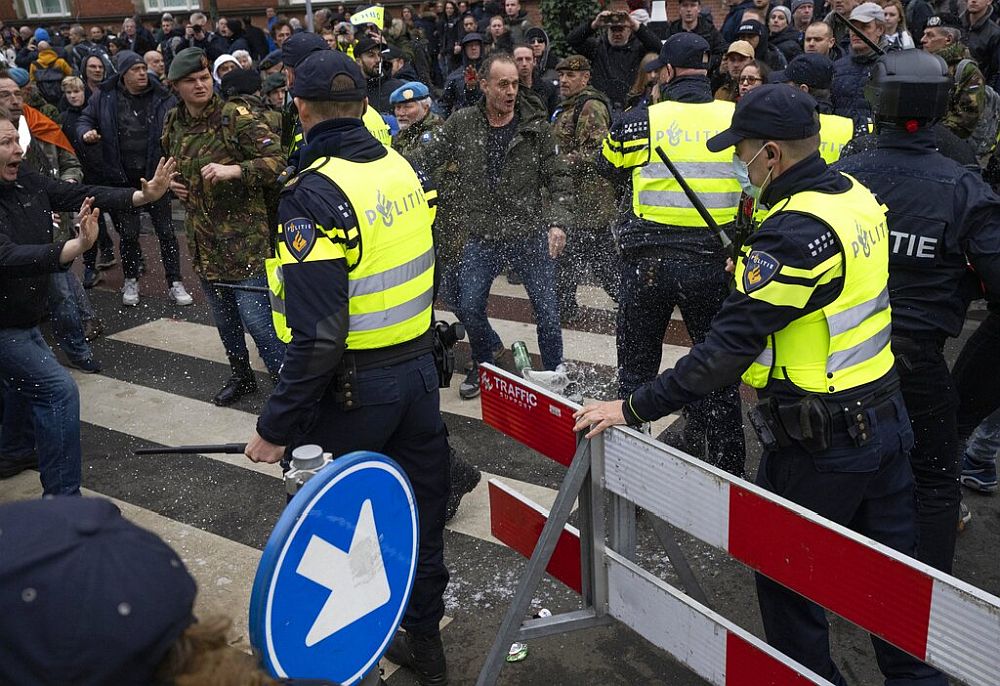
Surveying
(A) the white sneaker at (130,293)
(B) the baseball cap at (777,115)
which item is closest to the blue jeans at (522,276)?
(B) the baseball cap at (777,115)

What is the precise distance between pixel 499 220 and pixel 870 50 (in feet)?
11.1

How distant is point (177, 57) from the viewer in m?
5.59

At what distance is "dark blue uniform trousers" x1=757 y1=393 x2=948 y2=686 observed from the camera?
8.84ft

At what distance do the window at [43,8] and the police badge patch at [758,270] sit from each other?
3498cm

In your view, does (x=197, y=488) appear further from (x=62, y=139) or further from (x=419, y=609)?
(x=62, y=139)

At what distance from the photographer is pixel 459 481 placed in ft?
14.2

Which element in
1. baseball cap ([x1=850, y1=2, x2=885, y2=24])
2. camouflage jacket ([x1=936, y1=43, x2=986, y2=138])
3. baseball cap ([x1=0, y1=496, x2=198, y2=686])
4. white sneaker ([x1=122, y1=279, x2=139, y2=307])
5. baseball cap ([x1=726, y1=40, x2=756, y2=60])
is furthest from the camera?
white sneaker ([x1=122, y1=279, x2=139, y2=307])

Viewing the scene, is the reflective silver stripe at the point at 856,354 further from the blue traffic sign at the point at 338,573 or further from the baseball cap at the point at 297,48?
the baseball cap at the point at 297,48

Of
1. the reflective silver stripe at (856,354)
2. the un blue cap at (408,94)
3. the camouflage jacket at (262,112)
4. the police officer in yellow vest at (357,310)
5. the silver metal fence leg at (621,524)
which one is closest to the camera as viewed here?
the reflective silver stripe at (856,354)

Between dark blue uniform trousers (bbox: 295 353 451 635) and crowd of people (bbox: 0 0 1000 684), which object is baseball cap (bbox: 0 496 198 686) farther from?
dark blue uniform trousers (bbox: 295 353 451 635)

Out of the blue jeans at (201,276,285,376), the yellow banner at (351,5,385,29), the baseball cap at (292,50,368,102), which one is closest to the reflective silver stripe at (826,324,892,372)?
the baseball cap at (292,50,368,102)

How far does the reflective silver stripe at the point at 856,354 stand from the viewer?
2.65 metres

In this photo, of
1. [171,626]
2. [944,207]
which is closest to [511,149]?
[944,207]

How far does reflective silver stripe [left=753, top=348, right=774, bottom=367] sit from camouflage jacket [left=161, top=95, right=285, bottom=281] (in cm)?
370
